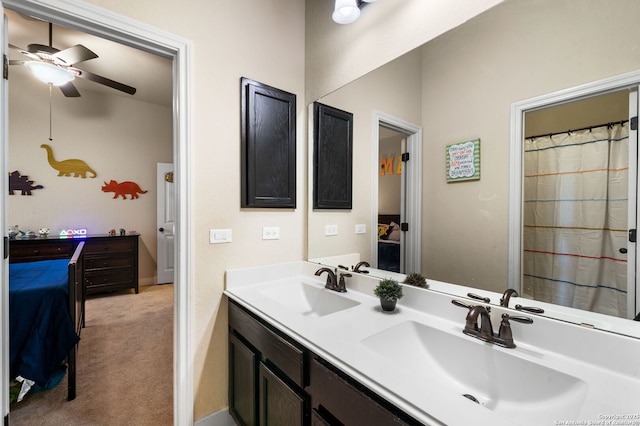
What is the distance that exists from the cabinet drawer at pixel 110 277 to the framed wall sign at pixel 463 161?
15.2ft

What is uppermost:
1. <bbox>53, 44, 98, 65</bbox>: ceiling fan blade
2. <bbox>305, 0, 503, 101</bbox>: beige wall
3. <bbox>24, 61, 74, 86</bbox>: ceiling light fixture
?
<bbox>53, 44, 98, 65</bbox>: ceiling fan blade

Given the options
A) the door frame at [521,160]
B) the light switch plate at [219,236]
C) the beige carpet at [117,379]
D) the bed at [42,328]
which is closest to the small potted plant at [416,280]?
the door frame at [521,160]

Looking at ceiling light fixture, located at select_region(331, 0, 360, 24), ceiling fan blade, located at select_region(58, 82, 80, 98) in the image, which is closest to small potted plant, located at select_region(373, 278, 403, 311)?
ceiling light fixture, located at select_region(331, 0, 360, 24)

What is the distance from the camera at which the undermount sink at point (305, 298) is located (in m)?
1.60

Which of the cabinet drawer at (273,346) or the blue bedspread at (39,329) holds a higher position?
the cabinet drawer at (273,346)

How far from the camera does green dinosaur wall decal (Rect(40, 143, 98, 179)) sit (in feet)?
12.6

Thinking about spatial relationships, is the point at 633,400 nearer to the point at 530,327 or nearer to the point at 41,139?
the point at 530,327

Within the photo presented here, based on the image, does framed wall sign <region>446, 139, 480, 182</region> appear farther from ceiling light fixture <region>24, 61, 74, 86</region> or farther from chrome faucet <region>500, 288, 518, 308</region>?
ceiling light fixture <region>24, 61, 74, 86</region>

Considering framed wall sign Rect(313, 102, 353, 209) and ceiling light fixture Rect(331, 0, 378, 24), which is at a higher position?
ceiling light fixture Rect(331, 0, 378, 24)

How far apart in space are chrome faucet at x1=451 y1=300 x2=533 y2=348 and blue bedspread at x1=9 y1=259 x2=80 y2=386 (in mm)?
2539

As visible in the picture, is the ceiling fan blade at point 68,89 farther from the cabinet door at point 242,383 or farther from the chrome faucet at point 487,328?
the chrome faucet at point 487,328

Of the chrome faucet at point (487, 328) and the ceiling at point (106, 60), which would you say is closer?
the chrome faucet at point (487, 328)

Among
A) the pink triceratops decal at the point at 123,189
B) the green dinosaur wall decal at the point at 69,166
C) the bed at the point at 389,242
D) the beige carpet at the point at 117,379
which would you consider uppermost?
the green dinosaur wall decal at the point at 69,166

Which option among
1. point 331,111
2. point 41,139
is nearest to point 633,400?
point 331,111
